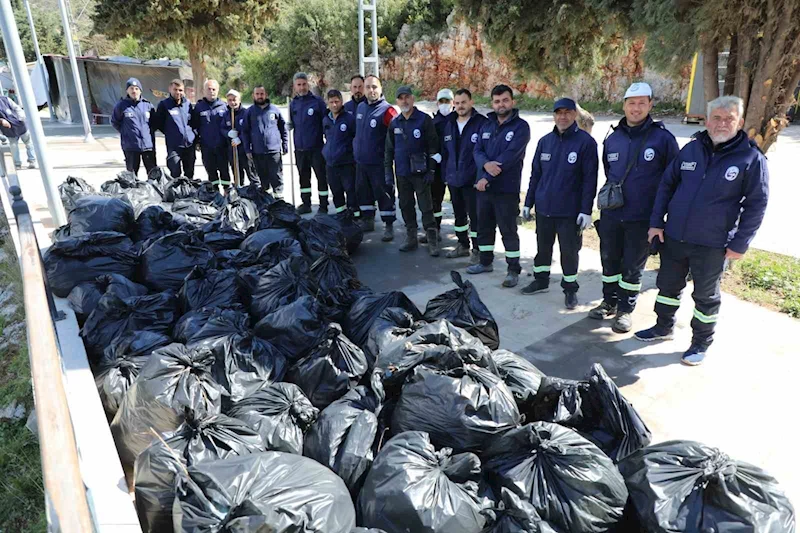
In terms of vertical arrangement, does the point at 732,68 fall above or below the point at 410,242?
above

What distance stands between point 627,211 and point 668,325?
0.89 metres

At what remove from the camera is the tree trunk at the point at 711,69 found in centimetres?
462

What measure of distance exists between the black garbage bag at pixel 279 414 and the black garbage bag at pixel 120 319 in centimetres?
121

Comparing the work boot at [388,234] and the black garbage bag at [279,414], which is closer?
the black garbage bag at [279,414]

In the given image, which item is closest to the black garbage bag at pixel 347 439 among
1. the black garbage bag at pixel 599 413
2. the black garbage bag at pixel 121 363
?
the black garbage bag at pixel 599 413

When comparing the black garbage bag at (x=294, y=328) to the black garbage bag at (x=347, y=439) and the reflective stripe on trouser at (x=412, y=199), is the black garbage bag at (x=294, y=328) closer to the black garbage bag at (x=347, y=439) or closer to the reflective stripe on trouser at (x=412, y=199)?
the black garbage bag at (x=347, y=439)

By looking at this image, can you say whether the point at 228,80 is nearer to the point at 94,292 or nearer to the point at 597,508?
the point at 94,292

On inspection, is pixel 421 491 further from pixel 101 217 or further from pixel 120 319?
pixel 101 217

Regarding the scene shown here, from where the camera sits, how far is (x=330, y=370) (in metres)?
3.02

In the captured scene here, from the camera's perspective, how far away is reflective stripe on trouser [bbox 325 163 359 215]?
702 cm

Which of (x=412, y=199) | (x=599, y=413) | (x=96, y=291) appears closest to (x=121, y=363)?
(x=96, y=291)

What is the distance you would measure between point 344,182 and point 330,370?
437cm

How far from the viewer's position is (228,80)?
128ft

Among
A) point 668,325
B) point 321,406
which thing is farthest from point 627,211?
point 321,406
